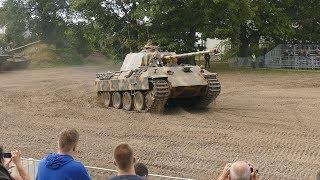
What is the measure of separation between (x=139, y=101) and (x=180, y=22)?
51.5 ft

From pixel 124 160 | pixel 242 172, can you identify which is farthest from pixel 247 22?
pixel 242 172

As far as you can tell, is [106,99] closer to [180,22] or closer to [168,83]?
[168,83]

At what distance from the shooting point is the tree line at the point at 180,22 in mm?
32375

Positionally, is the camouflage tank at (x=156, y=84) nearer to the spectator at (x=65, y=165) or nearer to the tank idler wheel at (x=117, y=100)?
the tank idler wheel at (x=117, y=100)

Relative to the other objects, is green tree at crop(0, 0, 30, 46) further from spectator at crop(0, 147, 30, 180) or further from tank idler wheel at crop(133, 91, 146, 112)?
spectator at crop(0, 147, 30, 180)

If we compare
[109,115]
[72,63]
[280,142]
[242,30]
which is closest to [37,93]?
[109,115]

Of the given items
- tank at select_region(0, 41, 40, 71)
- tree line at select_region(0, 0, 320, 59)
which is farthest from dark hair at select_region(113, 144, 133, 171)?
tank at select_region(0, 41, 40, 71)

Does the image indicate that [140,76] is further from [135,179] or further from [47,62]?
[47,62]

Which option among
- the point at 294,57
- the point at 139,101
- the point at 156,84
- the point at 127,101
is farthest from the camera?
the point at 294,57

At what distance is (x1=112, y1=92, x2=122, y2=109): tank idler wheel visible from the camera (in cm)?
1936

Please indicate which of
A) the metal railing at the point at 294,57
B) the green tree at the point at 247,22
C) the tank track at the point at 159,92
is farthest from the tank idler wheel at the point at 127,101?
the metal railing at the point at 294,57

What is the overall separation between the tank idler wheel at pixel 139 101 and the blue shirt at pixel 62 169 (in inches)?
496

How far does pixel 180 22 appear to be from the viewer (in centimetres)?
3316

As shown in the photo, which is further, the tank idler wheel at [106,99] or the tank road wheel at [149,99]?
the tank idler wheel at [106,99]
